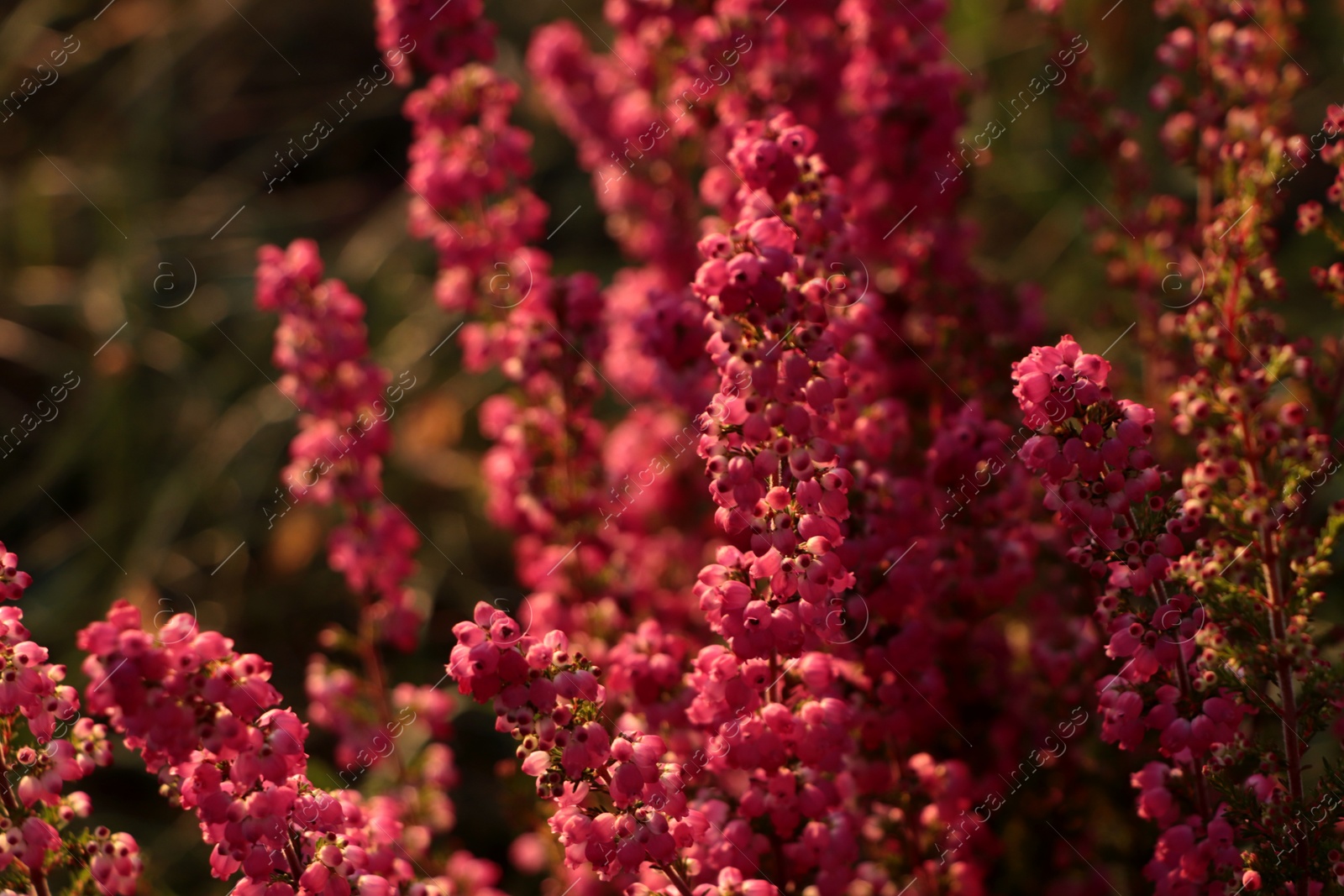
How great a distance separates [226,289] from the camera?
4.46 m

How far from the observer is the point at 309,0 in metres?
5.48

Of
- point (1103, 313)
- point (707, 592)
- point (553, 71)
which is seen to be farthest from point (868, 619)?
point (553, 71)

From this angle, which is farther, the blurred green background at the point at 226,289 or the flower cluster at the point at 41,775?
the blurred green background at the point at 226,289

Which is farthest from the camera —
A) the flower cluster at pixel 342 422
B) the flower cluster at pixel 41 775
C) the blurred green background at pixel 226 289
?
the blurred green background at pixel 226 289

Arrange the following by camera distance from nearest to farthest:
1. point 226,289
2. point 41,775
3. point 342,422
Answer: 1. point 41,775
2. point 342,422
3. point 226,289

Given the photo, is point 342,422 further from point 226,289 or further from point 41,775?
point 226,289

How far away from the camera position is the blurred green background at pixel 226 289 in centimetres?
369

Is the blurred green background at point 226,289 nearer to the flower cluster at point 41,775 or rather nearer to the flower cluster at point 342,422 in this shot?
the flower cluster at point 342,422

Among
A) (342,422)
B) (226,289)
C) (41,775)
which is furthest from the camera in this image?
(226,289)

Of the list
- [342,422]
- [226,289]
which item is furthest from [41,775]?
[226,289]

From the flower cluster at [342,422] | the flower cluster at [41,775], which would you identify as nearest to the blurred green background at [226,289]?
the flower cluster at [342,422]

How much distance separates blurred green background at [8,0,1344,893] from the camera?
369 centimetres

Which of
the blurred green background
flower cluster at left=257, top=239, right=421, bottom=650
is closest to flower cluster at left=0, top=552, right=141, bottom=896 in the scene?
flower cluster at left=257, top=239, right=421, bottom=650

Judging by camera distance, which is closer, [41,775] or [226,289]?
[41,775]
